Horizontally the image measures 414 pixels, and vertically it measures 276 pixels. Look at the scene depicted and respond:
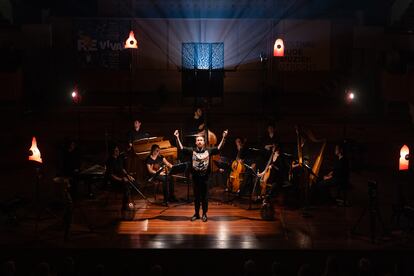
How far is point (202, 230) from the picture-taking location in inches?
407

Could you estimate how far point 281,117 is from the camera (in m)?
17.3

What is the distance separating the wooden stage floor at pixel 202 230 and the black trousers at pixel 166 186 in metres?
0.30

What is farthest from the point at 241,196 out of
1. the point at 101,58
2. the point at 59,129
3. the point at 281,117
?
the point at 101,58

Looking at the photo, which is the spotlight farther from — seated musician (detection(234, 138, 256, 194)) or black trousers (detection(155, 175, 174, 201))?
seated musician (detection(234, 138, 256, 194))

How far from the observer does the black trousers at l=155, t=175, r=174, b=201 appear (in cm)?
1203

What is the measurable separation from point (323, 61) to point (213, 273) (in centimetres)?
1135

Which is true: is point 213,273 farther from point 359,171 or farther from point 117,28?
point 117,28

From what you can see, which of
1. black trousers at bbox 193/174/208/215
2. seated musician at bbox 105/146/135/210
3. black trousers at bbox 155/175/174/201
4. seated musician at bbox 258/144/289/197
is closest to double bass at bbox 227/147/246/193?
seated musician at bbox 258/144/289/197

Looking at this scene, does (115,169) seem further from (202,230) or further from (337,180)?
(337,180)

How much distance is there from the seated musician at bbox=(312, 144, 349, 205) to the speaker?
22.8ft

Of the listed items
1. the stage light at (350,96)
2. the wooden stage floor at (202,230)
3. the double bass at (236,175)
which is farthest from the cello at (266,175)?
the stage light at (350,96)

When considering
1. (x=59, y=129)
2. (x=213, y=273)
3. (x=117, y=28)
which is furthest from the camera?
(x=117, y=28)

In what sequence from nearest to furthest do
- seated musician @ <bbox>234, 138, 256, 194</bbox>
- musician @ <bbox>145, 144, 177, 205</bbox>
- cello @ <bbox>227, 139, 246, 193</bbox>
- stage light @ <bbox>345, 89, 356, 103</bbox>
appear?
1. musician @ <bbox>145, 144, 177, 205</bbox>
2. seated musician @ <bbox>234, 138, 256, 194</bbox>
3. cello @ <bbox>227, 139, 246, 193</bbox>
4. stage light @ <bbox>345, 89, 356, 103</bbox>

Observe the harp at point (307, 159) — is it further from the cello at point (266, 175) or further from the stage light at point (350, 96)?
the stage light at point (350, 96)
